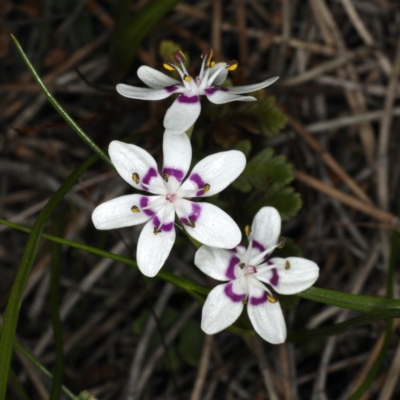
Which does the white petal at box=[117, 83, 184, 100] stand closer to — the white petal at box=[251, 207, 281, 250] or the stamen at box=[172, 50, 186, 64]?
the stamen at box=[172, 50, 186, 64]

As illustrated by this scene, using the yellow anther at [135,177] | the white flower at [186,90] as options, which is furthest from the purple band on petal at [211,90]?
the yellow anther at [135,177]

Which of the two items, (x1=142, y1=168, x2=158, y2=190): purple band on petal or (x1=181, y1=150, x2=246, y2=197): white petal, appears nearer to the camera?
(x1=181, y1=150, x2=246, y2=197): white petal

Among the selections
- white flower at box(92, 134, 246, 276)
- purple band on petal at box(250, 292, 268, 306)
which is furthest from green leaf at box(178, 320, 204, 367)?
white flower at box(92, 134, 246, 276)

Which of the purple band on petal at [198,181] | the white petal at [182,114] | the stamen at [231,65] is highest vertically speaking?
the stamen at [231,65]

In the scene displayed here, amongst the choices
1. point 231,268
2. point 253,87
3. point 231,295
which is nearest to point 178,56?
point 253,87

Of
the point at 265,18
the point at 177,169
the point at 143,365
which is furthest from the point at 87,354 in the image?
the point at 265,18

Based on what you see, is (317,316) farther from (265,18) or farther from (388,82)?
(265,18)

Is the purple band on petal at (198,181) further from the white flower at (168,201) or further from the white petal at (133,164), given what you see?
the white petal at (133,164)
